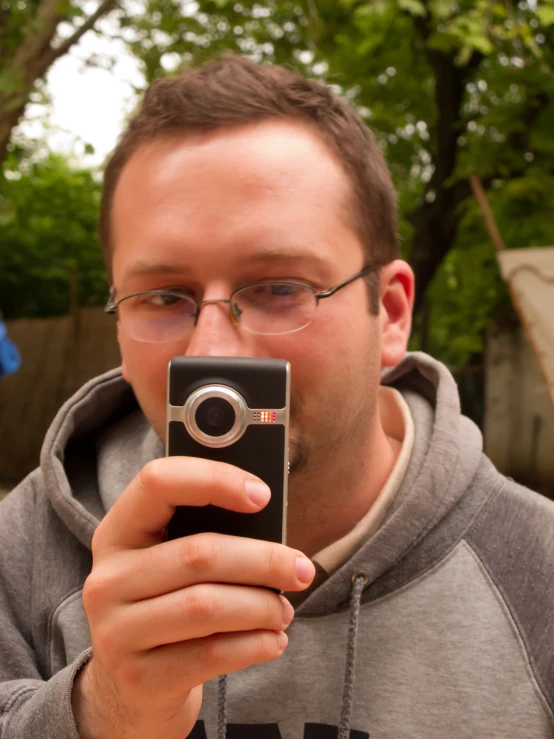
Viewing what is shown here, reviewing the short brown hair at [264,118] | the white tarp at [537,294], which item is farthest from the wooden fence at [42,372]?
the short brown hair at [264,118]

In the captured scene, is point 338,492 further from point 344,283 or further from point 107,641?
point 107,641

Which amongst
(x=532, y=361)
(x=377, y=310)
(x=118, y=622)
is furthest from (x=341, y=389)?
(x=532, y=361)

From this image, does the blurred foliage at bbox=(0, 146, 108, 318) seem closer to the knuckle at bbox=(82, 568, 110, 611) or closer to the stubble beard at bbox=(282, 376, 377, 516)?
the stubble beard at bbox=(282, 376, 377, 516)

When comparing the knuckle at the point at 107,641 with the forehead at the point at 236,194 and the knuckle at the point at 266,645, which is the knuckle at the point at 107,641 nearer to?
the knuckle at the point at 266,645

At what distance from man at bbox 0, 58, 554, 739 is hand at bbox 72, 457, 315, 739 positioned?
25 centimetres

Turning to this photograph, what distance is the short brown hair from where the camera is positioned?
57.1 inches

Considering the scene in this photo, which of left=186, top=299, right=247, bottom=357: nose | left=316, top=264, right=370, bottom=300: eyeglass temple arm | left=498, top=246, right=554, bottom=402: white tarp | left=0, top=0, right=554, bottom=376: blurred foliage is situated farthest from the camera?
left=0, top=0, right=554, bottom=376: blurred foliage

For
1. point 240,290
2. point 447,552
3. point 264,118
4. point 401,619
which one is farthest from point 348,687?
point 264,118

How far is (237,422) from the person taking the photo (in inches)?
38.6

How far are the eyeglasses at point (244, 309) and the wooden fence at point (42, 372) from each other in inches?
269

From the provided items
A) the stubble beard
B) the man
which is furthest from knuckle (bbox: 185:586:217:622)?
the stubble beard

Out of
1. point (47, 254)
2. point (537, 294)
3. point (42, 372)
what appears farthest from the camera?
point (47, 254)

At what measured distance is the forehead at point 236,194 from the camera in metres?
1.31

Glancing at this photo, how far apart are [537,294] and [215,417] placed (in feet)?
13.4
